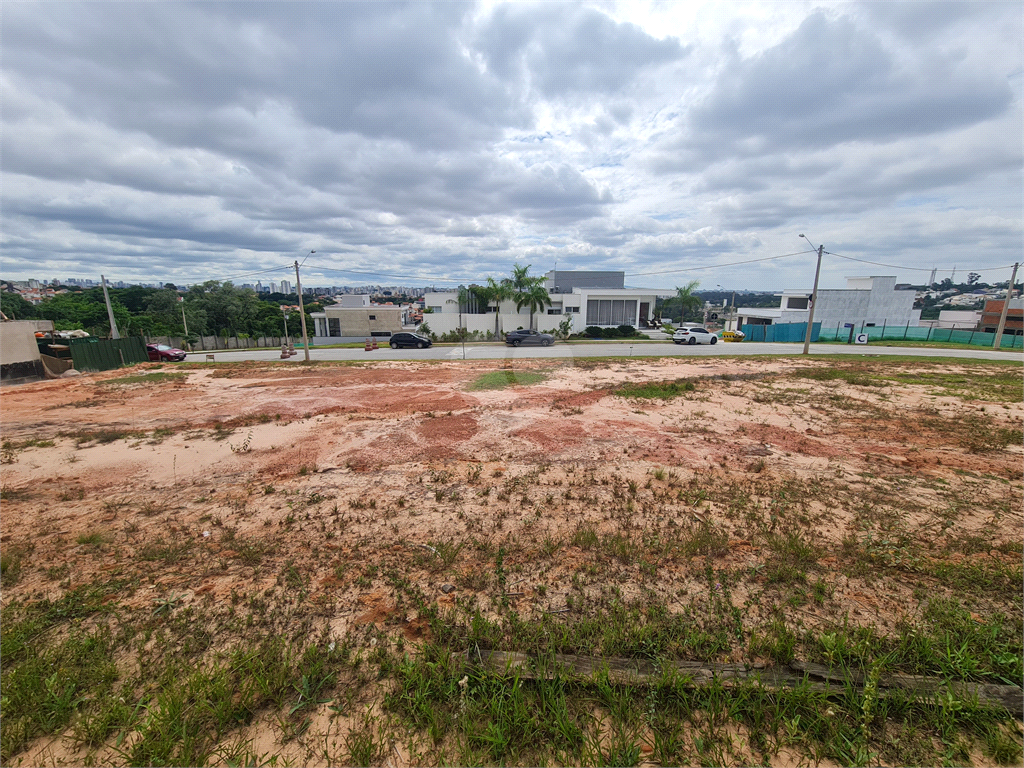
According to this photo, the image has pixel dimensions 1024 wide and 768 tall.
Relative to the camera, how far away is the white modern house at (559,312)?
146 ft

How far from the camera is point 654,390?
15.0 metres

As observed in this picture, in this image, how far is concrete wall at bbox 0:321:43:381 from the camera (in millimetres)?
19172

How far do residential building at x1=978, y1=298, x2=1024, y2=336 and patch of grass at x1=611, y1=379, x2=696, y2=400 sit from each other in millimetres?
58613

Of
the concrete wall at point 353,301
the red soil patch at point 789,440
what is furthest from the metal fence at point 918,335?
the concrete wall at point 353,301

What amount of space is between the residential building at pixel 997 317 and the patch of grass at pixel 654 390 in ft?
192

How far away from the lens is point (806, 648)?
3502mm

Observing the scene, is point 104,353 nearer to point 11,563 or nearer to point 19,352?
point 19,352

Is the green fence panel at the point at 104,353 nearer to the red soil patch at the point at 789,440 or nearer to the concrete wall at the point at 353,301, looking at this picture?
the red soil patch at the point at 789,440

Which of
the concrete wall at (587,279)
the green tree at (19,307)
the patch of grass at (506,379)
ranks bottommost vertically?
the patch of grass at (506,379)

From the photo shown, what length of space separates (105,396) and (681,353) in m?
31.9

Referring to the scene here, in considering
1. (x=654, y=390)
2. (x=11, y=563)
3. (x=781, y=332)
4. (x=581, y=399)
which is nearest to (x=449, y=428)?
(x=581, y=399)

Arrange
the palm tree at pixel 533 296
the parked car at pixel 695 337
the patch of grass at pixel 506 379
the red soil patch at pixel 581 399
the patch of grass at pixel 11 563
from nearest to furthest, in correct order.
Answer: the patch of grass at pixel 11 563
the red soil patch at pixel 581 399
the patch of grass at pixel 506 379
the parked car at pixel 695 337
the palm tree at pixel 533 296

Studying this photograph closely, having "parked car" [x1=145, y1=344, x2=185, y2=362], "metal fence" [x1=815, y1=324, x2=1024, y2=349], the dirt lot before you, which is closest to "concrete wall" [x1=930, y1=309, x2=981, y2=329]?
"metal fence" [x1=815, y1=324, x2=1024, y2=349]

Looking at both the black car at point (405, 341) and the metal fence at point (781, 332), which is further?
the metal fence at point (781, 332)
